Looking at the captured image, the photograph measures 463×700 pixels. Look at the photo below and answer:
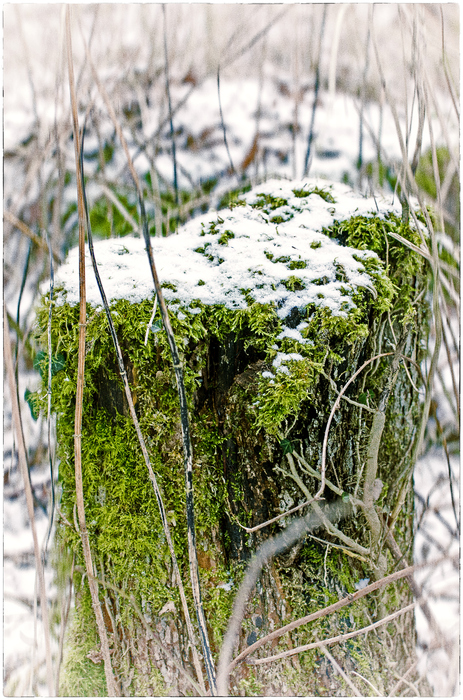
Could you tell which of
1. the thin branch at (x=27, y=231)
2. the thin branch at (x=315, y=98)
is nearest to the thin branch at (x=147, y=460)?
the thin branch at (x=27, y=231)

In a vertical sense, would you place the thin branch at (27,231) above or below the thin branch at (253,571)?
above

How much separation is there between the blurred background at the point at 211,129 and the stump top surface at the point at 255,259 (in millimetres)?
158

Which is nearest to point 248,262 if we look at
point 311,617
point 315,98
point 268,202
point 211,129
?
point 268,202

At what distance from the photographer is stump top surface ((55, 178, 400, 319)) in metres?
0.81

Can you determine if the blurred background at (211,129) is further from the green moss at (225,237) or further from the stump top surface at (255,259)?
the green moss at (225,237)

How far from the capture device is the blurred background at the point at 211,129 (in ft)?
3.17

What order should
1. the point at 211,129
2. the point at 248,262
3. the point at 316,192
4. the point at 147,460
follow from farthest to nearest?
the point at 211,129
the point at 316,192
the point at 248,262
the point at 147,460

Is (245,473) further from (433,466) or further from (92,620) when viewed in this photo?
(433,466)

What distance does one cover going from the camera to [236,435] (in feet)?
2.62

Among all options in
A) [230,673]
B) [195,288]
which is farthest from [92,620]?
[195,288]

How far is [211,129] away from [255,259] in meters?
0.93

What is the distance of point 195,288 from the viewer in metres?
0.82

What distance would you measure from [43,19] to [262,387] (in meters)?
1.15

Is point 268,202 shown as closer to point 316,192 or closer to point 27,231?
point 316,192
